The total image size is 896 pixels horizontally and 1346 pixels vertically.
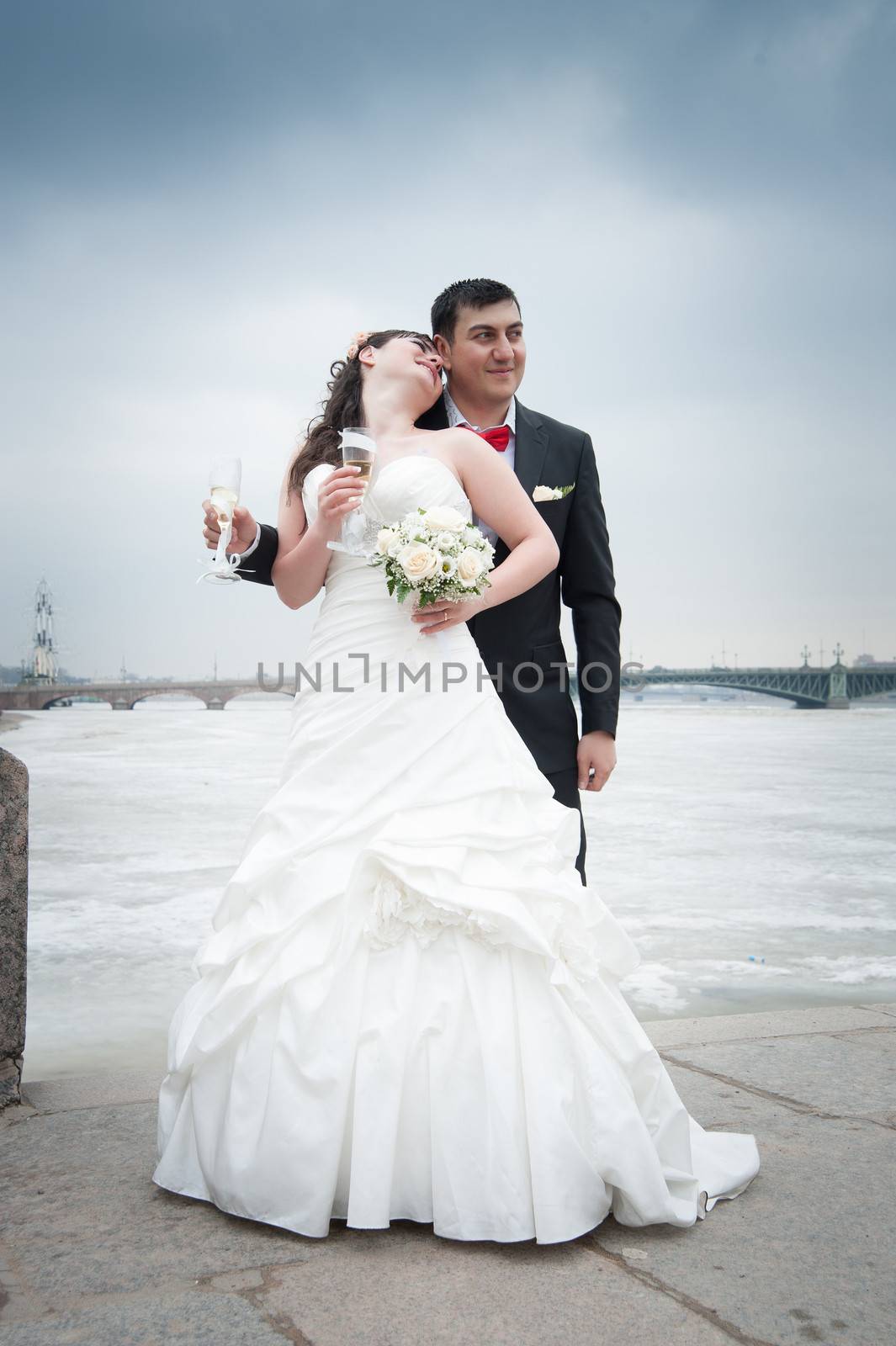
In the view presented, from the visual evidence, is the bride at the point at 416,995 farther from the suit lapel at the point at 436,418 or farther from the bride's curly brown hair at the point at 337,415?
the suit lapel at the point at 436,418

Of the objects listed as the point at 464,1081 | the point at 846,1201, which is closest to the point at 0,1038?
the point at 464,1081

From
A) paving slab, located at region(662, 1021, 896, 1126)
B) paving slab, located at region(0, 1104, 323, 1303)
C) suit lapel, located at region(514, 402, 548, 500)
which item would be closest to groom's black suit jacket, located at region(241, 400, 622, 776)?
suit lapel, located at region(514, 402, 548, 500)

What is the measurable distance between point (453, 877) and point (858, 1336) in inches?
41.9

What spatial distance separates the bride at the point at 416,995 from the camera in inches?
82.6

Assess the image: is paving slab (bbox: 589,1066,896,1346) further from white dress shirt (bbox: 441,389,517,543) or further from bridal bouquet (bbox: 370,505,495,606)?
white dress shirt (bbox: 441,389,517,543)

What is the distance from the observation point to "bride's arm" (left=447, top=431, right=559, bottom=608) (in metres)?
2.69

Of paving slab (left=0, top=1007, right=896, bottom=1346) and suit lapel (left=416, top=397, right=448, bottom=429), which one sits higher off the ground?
suit lapel (left=416, top=397, right=448, bottom=429)

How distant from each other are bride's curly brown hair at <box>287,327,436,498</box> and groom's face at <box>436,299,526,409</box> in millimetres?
128

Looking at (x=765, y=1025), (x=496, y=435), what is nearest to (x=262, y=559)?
(x=496, y=435)

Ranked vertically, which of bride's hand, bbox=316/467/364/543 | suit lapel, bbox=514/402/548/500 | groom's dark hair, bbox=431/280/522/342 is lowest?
bride's hand, bbox=316/467/364/543

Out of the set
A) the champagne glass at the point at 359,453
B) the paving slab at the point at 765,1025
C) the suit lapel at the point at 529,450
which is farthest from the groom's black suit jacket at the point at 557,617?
the paving slab at the point at 765,1025

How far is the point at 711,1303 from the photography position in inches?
73.9

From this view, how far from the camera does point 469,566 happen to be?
2387 mm

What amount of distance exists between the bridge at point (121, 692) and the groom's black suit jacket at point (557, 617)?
61720 mm
